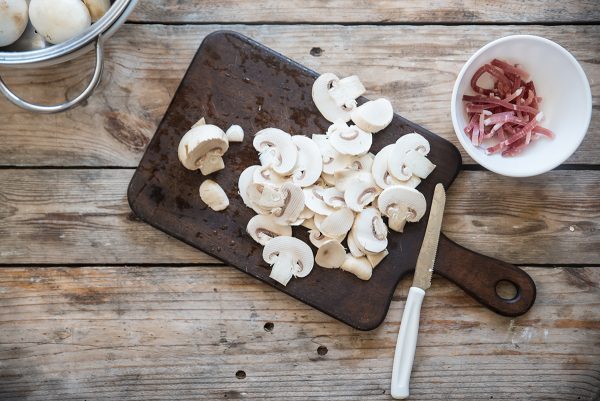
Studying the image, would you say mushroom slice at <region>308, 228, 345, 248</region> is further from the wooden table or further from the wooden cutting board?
the wooden table

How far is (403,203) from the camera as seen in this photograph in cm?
124

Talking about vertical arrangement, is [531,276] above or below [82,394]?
above

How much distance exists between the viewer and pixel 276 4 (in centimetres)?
130

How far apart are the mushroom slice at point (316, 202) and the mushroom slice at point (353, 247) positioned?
67 millimetres

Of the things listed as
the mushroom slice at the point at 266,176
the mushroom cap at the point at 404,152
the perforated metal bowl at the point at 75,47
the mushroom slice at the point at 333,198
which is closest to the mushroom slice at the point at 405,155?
the mushroom cap at the point at 404,152

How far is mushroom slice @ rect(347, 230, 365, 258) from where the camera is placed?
1.25 metres

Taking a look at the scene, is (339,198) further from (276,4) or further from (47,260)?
(47,260)

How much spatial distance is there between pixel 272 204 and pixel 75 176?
434 mm

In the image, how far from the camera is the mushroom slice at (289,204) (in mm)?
1217

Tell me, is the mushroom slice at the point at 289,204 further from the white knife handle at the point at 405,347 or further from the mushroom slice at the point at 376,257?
the white knife handle at the point at 405,347

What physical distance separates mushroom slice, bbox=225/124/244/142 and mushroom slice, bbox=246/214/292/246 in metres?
0.16

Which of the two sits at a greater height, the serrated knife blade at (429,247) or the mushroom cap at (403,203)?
the mushroom cap at (403,203)

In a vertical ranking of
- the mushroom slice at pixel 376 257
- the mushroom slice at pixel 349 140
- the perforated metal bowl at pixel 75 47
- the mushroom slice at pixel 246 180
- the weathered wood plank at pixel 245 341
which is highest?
the perforated metal bowl at pixel 75 47

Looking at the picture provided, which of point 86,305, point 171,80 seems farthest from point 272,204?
point 86,305
